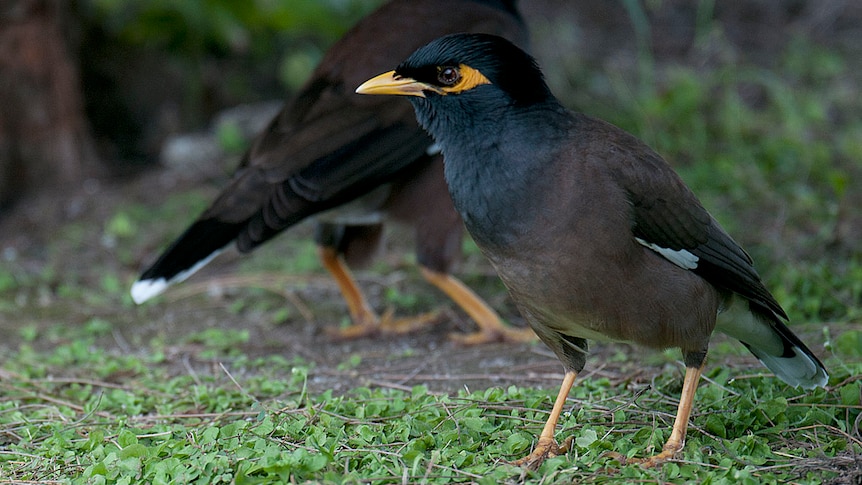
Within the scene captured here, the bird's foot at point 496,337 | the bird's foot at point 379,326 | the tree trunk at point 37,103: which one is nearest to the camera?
the bird's foot at point 496,337

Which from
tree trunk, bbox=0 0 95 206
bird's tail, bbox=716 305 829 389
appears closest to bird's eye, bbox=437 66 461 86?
bird's tail, bbox=716 305 829 389

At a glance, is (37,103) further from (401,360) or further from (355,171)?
(401,360)

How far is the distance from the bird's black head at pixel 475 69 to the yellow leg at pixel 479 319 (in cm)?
196

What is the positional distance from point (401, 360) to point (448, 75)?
184 cm

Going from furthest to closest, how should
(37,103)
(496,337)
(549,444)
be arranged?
(37,103) → (496,337) → (549,444)

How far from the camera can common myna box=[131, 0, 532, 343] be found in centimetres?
468

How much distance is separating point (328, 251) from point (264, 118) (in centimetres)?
303

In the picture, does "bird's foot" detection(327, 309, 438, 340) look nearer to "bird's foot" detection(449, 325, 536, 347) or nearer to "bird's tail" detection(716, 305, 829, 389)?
"bird's foot" detection(449, 325, 536, 347)

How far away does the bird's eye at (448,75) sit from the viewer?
3188 mm

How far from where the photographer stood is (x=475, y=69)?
317 centimetres

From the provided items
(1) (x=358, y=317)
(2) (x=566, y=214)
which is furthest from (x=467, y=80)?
(1) (x=358, y=317)

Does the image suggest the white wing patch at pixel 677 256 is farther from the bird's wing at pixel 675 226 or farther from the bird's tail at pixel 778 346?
the bird's tail at pixel 778 346

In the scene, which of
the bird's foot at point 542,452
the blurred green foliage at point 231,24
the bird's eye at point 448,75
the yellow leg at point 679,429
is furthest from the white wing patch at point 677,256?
the blurred green foliage at point 231,24

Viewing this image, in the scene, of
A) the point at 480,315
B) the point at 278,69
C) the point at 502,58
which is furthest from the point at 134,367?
the point at 278,69
